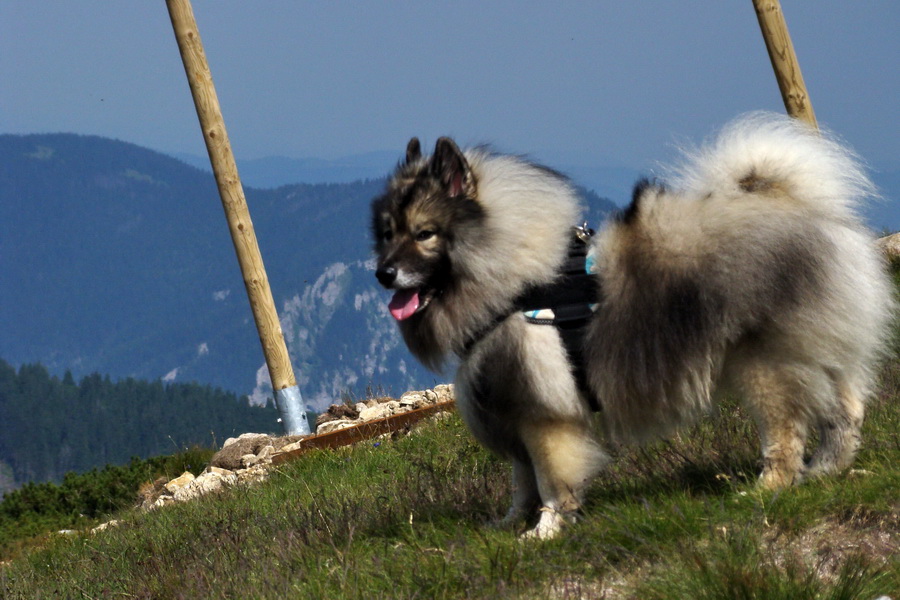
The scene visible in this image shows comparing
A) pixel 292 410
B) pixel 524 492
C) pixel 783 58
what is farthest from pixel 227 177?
pixel 524 492

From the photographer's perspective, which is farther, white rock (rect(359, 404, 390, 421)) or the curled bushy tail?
white rock (rect(359, 404, 390, 421))

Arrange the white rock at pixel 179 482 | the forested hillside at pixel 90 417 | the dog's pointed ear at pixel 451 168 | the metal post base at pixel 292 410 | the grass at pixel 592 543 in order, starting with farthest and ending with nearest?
the forested hillside at pixel 90 417 < the metal post base at pixel 292 410 < the white rock at pixel 179 482 < the dog's pointed ear at pixel 451 168 < the grass at pixel 592 543

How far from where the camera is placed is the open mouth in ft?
14.4

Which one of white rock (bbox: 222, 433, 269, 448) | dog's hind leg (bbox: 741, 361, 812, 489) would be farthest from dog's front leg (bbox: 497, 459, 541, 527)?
white rock (bbox: 222, 433, 269, 448)

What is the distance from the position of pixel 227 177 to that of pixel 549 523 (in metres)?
7.51

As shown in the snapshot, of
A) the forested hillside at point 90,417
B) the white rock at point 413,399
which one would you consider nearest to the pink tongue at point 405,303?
the white rock at point 413,399

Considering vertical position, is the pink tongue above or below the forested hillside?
above

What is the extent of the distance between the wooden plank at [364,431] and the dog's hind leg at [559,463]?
4477 millimetres

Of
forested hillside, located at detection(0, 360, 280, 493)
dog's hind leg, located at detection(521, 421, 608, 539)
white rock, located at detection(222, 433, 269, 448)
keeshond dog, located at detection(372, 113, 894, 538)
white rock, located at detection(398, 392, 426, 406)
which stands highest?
keeshond dog, located at detection(372, 113, 894, 538)

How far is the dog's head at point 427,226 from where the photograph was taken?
4.31 m

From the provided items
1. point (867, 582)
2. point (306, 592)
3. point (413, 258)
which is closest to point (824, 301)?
point (867, 582)

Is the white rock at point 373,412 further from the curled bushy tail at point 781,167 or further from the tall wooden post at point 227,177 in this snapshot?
the curled bushy tail at point 781,167

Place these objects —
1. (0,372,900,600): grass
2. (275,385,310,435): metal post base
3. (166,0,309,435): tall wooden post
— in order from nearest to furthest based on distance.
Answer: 1. (0,372,900,600): grass
2. (166,0,309,435): tall wooden post
3. (275,385,310,435): metal post base

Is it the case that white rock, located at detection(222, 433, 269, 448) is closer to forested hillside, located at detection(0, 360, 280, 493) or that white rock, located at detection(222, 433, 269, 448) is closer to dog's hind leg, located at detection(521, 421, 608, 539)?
dog's hind leg, located at detection(521, 421, 608, 539)
